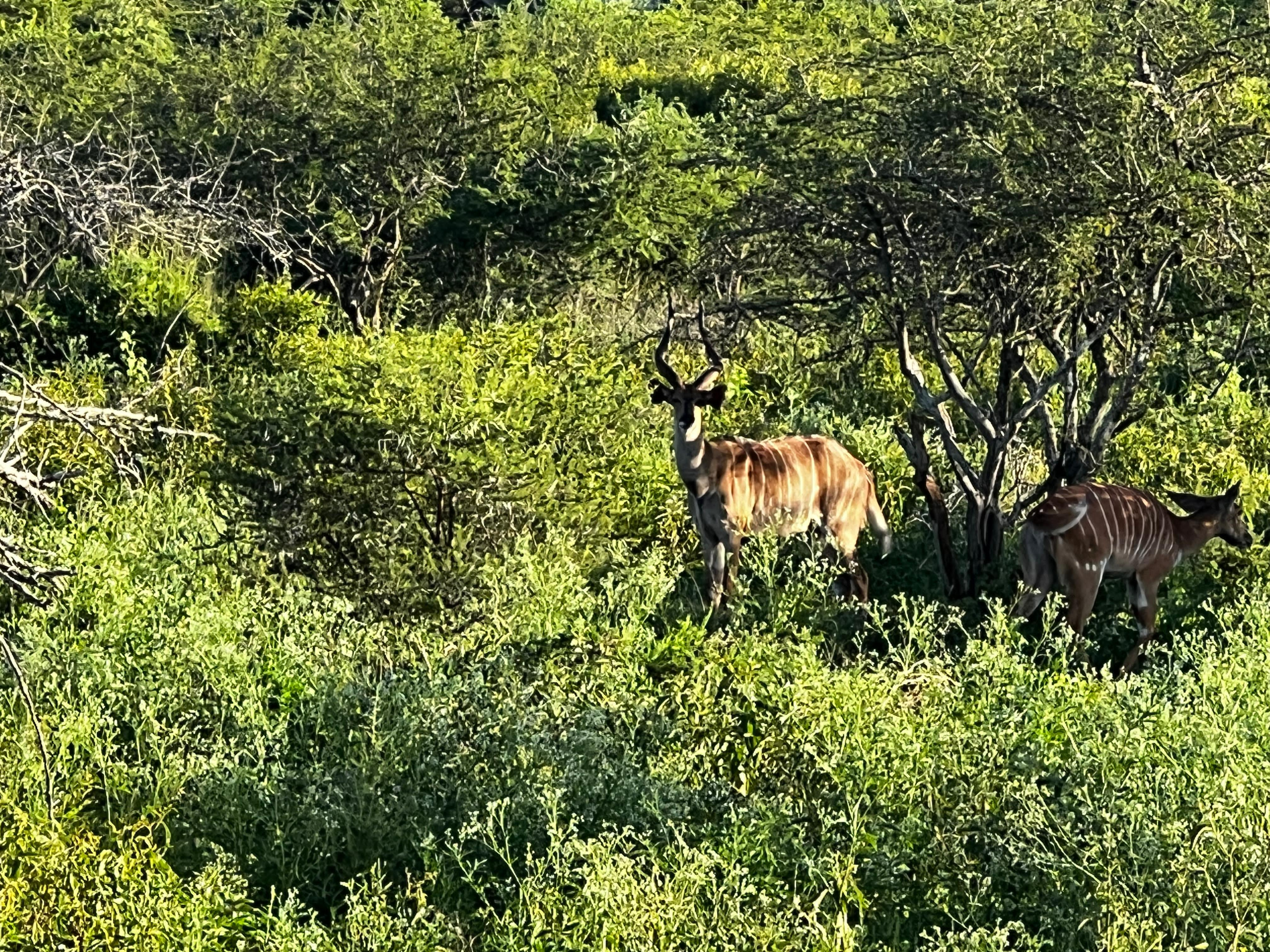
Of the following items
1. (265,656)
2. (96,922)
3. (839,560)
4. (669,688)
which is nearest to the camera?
(96,922)

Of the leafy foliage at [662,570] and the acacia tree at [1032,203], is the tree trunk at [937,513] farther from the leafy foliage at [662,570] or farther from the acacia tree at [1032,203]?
the leafy foliage at [662,570]

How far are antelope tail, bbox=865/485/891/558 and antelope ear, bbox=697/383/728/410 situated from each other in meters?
0.75

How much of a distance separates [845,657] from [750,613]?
3.10 ft

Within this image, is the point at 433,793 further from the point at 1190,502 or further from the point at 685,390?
the point at 1190,502

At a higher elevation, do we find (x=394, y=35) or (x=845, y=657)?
(x=394, y=35)

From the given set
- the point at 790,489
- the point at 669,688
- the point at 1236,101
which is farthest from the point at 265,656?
the point at 1236,101

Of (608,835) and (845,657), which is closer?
(608,835)

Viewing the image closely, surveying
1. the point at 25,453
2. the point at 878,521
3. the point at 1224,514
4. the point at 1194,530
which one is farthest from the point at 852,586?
the point at 25,453

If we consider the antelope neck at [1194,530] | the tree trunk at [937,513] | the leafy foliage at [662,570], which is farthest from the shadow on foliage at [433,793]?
the antelope neck at [1194,530]

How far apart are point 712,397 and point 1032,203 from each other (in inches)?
62.5

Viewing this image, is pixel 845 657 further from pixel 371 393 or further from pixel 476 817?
pixel 371 393

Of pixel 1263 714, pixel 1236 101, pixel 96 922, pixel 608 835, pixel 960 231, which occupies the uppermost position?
pixel 1236 101

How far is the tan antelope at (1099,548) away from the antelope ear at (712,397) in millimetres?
1437

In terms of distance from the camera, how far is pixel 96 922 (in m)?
4.43
